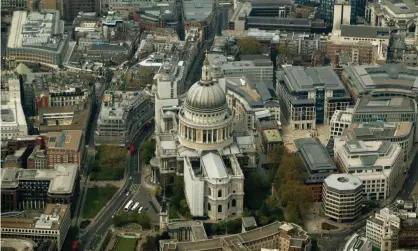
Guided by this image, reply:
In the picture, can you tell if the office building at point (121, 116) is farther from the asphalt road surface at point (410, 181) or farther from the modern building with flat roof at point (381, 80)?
the asphalt road surface at point (410, 181)

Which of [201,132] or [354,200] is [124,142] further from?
[354,200]

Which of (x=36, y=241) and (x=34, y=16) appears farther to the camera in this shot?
(x=34, y=16)

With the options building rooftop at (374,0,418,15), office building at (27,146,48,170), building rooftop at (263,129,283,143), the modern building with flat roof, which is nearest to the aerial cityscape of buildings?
office building at (27,146,48,170)

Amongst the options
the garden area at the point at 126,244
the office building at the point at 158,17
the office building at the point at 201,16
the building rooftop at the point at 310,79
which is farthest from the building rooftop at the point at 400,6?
the garden area at the point at 126,244

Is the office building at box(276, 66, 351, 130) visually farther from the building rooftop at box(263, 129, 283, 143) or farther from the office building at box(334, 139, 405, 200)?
the office building at box(334, 139, 405, 200)

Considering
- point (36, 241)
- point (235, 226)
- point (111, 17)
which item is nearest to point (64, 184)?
point (36, 241)

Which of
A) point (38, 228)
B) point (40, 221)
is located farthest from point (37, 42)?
point (38, 228)
